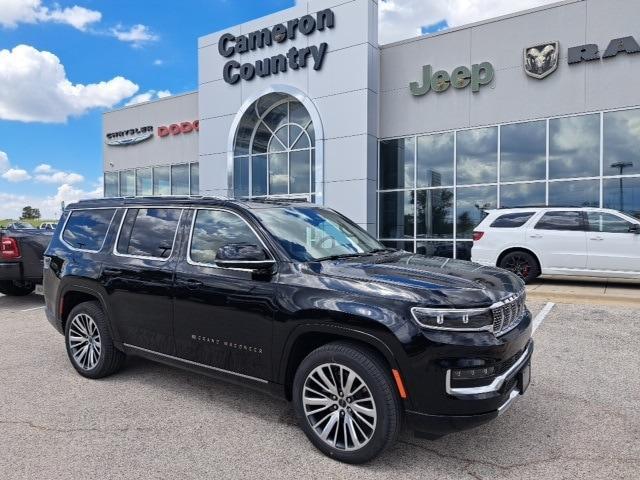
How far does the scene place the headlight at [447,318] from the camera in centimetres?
290

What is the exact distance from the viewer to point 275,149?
1808 cm

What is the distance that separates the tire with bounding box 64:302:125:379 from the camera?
4.64 metres

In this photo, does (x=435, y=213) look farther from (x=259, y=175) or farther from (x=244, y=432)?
(x=244, y=432)

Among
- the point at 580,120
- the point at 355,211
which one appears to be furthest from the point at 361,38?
the point at 580,120

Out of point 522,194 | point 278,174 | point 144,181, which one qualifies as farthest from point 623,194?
point 144,181

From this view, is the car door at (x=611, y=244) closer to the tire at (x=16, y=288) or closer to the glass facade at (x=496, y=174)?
the glass facade at (x=496, y=174)

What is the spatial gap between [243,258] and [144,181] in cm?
2099

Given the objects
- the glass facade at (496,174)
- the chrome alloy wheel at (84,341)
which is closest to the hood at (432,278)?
the chrome alloy wheel at (84,341)

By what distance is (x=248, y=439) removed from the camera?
137 inches

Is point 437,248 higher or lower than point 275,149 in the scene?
lower

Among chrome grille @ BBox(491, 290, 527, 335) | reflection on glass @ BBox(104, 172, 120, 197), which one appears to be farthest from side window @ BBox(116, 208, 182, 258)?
reflection on glass @ BBox(104, 172, 120, 197)

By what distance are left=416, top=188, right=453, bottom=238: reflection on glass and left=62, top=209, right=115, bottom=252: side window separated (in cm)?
1186

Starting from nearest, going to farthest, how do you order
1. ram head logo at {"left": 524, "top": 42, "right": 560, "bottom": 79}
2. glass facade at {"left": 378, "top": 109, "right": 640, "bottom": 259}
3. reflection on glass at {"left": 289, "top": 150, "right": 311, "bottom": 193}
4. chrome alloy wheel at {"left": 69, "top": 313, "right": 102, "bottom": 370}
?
chrome alloy wheel at {"left": 69, "top": 313, "right": 102, "bottom": 370}
glass facade at {"left": 378, "top": 109, "right": 640, "bottom": 259}
ram head logo at {"left": 524, "top": 42, "right": 560, "bottom": 79}
reflection on glass at {"left": 289, "top": 150, "right": 311, "bottom": 193}

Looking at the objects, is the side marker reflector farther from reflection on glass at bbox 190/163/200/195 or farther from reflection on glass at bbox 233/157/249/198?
reflection on glass at bbox 190/163/200/195
